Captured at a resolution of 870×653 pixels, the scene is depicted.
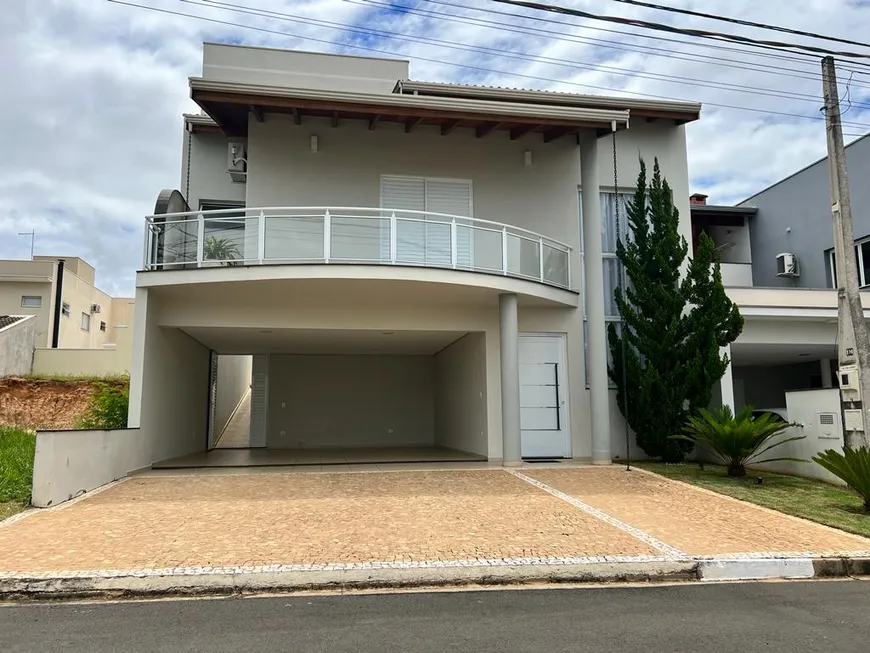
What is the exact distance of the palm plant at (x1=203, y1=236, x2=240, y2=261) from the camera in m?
12.5

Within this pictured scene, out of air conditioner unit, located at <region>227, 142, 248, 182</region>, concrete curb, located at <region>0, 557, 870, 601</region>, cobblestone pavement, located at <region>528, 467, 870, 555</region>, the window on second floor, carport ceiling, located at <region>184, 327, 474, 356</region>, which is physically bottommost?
concrete curb, located at <region>0, 557, 870, 601</region>

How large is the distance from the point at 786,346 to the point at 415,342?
9398 mm

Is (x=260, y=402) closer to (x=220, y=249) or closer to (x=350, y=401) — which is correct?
(x=350, y=401)

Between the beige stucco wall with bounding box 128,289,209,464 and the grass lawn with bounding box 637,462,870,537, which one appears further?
the beige stucco wall with bounding box 128,289,209,464

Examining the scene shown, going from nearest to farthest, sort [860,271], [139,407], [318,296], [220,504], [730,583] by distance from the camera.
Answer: [730,583], [220,504], [139,407], [318,296], [860,271]

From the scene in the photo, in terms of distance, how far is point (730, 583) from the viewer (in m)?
6.19

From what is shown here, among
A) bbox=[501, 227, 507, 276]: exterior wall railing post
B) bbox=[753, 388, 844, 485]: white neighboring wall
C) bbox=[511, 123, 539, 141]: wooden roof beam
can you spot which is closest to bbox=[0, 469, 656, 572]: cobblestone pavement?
bbox=[501, 227, 507, 276]: exterior wall railing post

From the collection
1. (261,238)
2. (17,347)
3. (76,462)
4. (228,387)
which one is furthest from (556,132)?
(17,347)

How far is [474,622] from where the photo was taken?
16.3 feet

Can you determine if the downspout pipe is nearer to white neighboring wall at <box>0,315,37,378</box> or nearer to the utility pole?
white neighboring wall at <box>0,315,37,378</box>

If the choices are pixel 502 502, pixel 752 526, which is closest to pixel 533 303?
pixel 502 502

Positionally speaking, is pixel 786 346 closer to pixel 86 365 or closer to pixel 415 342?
pixel 415 342

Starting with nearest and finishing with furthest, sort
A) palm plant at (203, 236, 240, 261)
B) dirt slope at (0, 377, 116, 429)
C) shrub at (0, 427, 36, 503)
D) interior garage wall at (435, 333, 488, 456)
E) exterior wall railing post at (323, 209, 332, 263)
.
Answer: shrub at (0, 427, 36, 503) → exterior wall railing post at (323, 209, 332, 263) → palm plant at (203, 236, 240, 261) → interior garage wall at (435, 333, 488, 456) → dirt slope at (0, 377, 116, 429)

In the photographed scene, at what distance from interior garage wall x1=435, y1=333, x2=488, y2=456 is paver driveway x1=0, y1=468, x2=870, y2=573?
13.9ft
